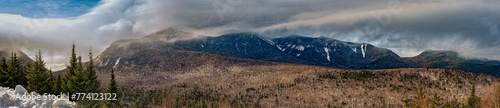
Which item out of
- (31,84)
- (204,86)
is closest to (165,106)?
(31,84)

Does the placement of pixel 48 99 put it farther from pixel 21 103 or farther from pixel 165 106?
pixel 165 106

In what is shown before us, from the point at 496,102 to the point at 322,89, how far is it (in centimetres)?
10450

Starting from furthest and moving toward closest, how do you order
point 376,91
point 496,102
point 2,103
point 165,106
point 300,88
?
point 300,88, point 376,91, point 165,106, point 496,102, point 2,103

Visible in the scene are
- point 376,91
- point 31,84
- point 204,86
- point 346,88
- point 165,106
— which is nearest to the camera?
point 31,84

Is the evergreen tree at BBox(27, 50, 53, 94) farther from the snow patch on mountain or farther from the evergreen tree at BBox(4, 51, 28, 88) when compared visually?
the snow patch on mountain

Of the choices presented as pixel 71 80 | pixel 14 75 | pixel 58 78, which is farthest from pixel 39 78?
pixel 14 75

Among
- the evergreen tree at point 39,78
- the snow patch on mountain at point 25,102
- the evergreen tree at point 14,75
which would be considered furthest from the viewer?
the evergreen tree at point 14,75

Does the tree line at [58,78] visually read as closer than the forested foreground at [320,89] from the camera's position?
Yes

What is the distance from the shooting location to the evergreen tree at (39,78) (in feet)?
172

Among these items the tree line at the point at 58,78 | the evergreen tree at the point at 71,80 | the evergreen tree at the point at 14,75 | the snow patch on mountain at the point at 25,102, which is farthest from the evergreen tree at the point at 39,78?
the snow patch on mountain at the point at 25,102

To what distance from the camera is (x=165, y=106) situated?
108062 mm

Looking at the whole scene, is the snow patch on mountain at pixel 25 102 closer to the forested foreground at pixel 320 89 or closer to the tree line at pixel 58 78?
the tree line at pixel 58 78

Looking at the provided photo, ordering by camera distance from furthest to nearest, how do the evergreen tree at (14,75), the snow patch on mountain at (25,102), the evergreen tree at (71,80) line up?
the evergreen tree at (14,75)
the evergreen tree at (71,80)
the snow patch on mountain at (25,102)

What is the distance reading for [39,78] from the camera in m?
53.4
